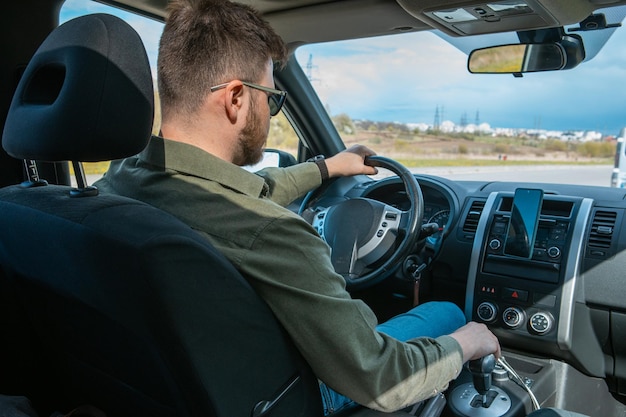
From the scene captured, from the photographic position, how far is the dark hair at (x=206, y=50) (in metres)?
1.54

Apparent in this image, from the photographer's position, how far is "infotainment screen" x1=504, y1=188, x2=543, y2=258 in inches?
106

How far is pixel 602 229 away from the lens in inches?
103

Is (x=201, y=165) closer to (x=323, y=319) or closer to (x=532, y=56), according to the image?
(x=323, y=319)

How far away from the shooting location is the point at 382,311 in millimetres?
3258

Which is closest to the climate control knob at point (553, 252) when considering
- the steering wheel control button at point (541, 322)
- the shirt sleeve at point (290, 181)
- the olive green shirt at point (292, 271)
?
the steering wheel control button at point (541, 322)

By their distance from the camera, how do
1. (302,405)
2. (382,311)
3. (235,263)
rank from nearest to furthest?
(235,263), (302,405), (382,311)

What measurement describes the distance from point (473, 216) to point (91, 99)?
2.21 m

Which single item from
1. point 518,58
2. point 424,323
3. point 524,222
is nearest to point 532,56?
point 518,58

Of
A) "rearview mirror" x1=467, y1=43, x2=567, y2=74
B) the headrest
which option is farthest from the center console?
the headrest

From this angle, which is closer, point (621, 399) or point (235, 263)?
point (235, 263)

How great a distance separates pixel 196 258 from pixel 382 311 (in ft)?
7.39

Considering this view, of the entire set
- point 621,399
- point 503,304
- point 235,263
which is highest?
point 235,263

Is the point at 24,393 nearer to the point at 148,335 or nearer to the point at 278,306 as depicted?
the point at 148,335

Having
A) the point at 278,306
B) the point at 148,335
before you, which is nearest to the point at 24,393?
the point at 148,335
